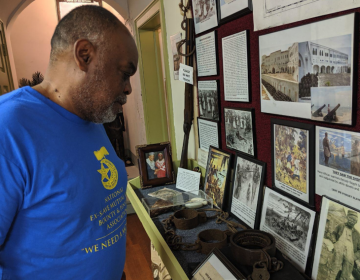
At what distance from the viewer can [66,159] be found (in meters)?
0.80

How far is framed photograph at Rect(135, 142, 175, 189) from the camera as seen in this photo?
78.8 inches

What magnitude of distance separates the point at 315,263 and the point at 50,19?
20.6 ft

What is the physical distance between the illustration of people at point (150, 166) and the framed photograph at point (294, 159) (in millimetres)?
1043

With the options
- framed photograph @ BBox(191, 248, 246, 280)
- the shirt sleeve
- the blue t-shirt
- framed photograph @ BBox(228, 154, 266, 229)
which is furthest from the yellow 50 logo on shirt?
framed photograph @ BBox(228, 154, 266, 229)

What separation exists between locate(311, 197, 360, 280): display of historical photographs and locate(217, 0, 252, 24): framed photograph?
763 millimetres

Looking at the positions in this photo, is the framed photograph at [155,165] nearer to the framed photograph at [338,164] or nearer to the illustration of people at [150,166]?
the illustration of people at [150,166]

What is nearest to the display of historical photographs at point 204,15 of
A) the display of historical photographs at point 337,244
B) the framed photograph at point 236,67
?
the framed photograph at point 236,67

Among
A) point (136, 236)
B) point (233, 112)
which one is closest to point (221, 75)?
point (233, 112)

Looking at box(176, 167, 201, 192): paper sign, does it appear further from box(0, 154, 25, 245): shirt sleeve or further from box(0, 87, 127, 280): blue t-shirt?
box(0, 154, 25, 245): shirt sleeve

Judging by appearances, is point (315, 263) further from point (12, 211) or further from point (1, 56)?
point (1, 56)

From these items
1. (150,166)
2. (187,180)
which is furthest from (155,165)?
(187,180)

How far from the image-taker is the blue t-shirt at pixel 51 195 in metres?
0.70

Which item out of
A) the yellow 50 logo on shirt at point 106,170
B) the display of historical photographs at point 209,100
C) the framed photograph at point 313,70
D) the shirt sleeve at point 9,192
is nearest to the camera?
the shirt sleeve at point 9,192

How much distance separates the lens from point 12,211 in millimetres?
692
